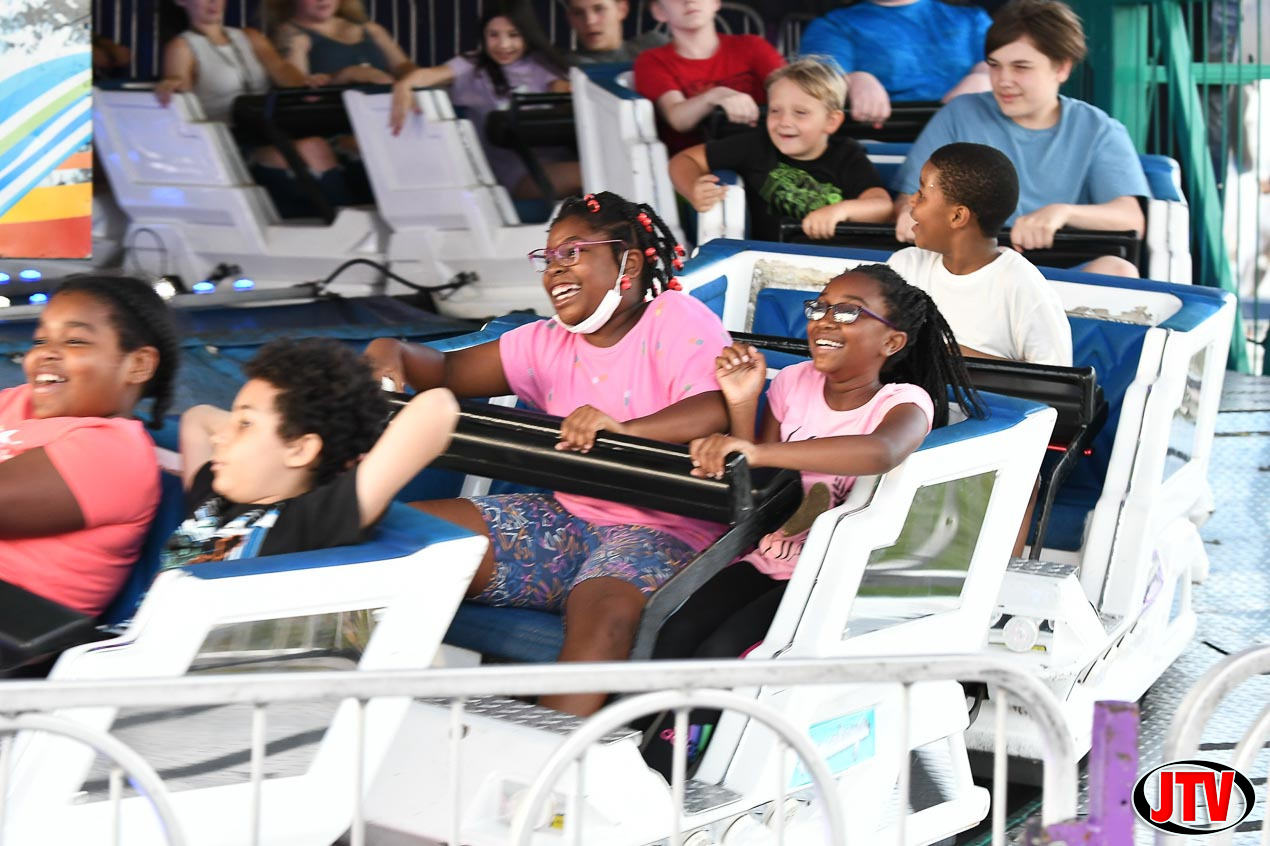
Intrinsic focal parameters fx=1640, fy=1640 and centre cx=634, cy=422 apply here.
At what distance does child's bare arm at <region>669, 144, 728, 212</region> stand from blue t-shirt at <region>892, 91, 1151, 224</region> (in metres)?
0.58

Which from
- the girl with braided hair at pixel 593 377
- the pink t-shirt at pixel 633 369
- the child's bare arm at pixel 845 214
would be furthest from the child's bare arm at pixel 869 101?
the pink t-shirt at pixel 633 369

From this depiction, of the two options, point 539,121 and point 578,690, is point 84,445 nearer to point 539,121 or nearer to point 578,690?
point 578,690

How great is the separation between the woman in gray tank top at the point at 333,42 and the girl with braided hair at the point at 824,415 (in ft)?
16.6

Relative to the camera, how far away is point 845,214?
396 centimetres

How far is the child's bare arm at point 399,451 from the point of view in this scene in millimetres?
1933

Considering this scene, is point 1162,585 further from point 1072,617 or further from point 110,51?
point 110,51

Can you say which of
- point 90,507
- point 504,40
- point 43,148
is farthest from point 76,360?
point 504,40

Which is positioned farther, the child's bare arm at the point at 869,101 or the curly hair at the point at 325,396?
the child's bare arm at the point at 869,101

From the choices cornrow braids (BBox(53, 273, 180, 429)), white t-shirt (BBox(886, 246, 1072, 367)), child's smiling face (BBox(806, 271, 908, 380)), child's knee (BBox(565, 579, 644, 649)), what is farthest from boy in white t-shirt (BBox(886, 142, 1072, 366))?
cornrow braids (BBox(53, 273, 180, 429))

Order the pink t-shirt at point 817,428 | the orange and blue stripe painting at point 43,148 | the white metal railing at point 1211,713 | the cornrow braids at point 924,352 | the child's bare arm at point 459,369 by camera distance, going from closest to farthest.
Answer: the white metal railing at point 1211,713, the pink t-shirt at point 817,428, the cornrow braids at point 924,352, the child's bare arm at point 459,369, the orange and blue stripe painting at point 43,148

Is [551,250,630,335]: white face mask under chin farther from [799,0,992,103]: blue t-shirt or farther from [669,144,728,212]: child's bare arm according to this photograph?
[799,0,992,103]: blue t-shirt

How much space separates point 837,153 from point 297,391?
2.45 m

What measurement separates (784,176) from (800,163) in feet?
0.17

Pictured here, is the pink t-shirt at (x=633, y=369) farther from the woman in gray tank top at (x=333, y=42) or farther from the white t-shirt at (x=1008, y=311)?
the woman in gray tank top at (x=333, y=42)
